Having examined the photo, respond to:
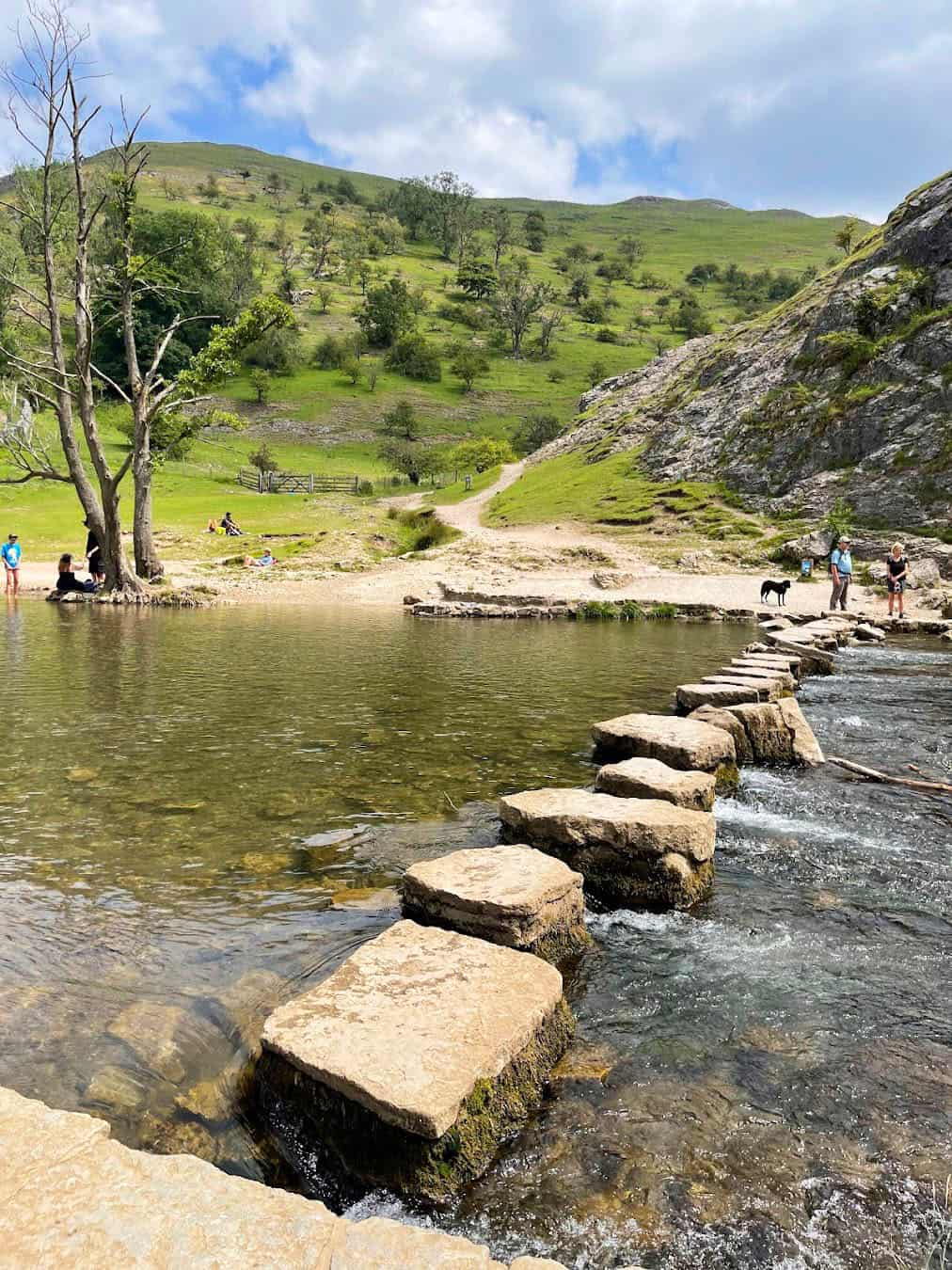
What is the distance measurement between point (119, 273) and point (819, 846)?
3105 centimetres

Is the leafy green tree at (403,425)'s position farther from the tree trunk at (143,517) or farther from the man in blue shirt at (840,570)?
the man in blue shirt at (840,570)

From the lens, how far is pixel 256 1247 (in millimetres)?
2221

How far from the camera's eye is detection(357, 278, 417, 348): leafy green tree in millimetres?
114062

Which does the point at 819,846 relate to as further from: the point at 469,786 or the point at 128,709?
the point at 128,709

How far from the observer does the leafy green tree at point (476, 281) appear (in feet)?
468

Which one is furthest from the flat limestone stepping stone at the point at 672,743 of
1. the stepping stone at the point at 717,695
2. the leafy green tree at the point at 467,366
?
the leafy green tree at the point at 467,366

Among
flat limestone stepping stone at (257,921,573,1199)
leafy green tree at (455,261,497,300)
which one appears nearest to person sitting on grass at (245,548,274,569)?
flat limestone stepping stone at (257,921,573,1199)

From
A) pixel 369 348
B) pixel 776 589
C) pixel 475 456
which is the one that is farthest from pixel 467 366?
pixel 776 589

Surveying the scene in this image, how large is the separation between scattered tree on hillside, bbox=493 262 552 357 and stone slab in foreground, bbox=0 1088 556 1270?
129464 millimetres

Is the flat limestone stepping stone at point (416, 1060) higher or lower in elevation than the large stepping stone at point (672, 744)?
lower

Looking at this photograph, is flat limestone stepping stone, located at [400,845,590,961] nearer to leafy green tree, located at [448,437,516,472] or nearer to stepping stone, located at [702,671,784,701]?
stepping stone, located at [702,671,784,701]

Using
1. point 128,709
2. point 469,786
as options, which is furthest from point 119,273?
point 469,786

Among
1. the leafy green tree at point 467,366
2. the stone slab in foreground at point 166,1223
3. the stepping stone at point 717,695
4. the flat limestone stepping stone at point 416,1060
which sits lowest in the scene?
the flat limestone stepping stone at point 416,1060

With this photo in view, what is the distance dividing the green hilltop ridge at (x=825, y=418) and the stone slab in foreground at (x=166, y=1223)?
40.2 metres
